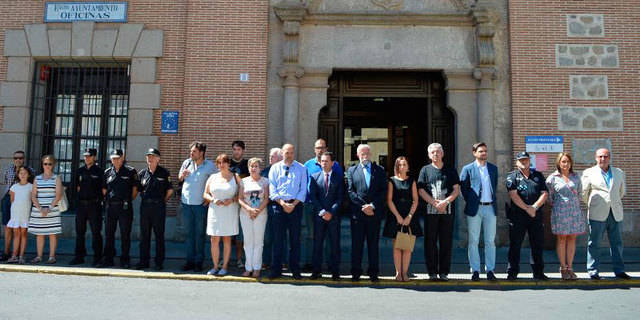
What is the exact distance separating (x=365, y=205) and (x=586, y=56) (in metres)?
6.93

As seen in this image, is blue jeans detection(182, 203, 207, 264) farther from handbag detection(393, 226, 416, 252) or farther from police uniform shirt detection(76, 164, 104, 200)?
handbag detection(393, 226, 416, 252)

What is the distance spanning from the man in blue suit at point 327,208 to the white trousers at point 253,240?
31.9 inches

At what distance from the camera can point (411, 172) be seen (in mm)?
12086

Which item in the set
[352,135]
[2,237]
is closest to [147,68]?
[2,237]

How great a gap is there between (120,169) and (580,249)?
29.4 ft

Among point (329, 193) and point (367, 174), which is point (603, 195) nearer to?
point (367, 174)

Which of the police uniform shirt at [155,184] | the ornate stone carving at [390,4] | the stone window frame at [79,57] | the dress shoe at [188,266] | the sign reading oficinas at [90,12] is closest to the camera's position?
the dress shoe at [188,266]

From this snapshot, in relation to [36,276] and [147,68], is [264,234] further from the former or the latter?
[147,68]

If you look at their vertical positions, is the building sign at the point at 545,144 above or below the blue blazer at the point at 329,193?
above

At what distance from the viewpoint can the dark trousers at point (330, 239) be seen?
6023mm

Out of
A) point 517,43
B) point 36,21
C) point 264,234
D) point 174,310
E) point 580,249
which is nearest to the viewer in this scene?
point 174,310

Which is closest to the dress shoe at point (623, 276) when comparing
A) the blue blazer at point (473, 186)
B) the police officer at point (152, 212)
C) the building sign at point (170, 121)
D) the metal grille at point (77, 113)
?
the blue blazer at point (473, 186)

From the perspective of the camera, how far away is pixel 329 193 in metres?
6.07

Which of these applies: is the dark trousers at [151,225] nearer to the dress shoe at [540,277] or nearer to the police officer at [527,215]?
the police officer at [527,215]
